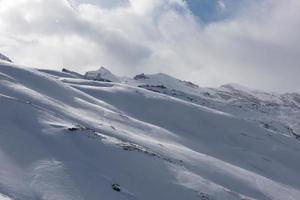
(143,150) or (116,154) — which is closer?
(116,154)

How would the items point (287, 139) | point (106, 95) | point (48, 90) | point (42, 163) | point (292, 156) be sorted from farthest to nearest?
point (287, 139)
point (106, 95)
point (292, 156)
point (48, 90)
point (42, 163)

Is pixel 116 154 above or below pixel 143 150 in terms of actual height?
below

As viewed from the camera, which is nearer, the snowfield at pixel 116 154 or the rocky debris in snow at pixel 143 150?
the snowfield at pixel 116 154

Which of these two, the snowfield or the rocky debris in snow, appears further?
the rocky debris in snow

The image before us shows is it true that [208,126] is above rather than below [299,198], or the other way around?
above

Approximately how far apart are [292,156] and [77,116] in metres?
51.7

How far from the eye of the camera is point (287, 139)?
4870 inches

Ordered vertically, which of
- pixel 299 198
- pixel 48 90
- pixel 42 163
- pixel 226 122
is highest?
pixel 226 122

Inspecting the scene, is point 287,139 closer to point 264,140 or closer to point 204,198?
point 264,140

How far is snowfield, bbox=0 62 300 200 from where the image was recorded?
4372 centimetres

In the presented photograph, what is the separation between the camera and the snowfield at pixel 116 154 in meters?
43.7

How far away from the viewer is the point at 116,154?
2194 inches

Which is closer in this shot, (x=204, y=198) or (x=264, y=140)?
(x=204, y=198)

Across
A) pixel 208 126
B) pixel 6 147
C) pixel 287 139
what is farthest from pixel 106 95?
pixel 6 147
